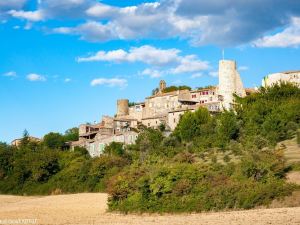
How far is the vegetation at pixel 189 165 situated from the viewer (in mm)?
35500

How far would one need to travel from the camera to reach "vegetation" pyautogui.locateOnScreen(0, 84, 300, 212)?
3550cm

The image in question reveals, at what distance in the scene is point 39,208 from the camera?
147ft

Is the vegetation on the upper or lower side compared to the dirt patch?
upper

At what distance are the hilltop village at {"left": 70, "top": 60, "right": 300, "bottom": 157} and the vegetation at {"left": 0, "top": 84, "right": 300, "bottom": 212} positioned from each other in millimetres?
5233

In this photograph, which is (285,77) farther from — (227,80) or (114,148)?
(114,148)

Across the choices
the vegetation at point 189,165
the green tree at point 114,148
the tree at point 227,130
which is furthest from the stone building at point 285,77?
the green tree at point 114,148

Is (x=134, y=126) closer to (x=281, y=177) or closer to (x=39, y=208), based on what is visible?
(x=39, y=208)

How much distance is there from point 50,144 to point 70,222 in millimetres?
65699

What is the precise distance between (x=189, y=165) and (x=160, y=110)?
206ft

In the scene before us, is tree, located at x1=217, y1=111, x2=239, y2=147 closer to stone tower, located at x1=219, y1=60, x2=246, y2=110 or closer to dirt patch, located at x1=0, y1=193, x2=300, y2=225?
dirt patch, located at x1=0, y1=193, x2=300, y2=225

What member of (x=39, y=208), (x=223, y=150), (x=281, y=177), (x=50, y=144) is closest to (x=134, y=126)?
(x=50, y=144)

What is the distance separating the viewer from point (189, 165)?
39.1 metres

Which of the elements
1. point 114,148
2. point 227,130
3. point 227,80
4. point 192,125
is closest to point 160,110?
point 227,80

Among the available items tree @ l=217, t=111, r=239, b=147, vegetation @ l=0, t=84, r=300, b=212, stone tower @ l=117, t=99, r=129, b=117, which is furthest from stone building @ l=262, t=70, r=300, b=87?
stone tower @ l=117, t=99, r=129, b=117
